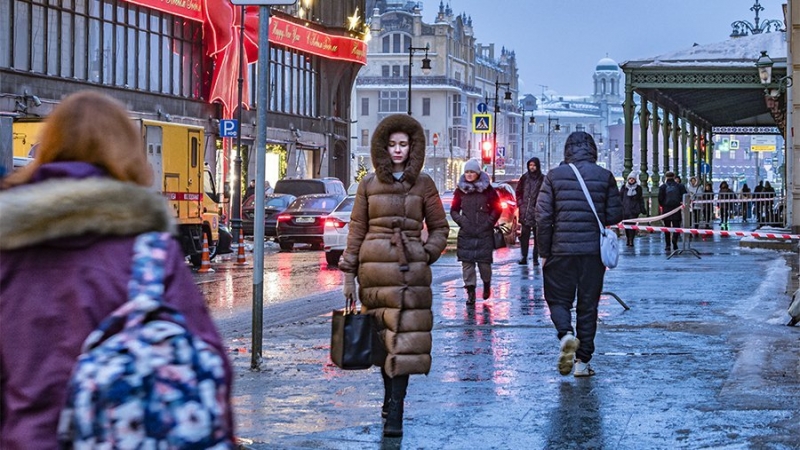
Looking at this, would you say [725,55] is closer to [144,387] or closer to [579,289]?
[579,289]

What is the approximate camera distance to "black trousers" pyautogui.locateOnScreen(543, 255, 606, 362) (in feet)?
33.9

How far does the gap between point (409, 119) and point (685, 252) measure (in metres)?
20.6

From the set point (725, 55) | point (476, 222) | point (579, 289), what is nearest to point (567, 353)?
point (579, 289)

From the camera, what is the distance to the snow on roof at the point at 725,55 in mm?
36938

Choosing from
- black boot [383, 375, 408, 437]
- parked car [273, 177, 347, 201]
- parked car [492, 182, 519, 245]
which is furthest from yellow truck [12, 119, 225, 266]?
black boot [383, 375, 408, 437]

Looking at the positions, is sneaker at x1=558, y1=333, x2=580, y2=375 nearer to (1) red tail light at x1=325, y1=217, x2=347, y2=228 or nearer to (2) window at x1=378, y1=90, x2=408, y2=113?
(1) red tail light at x1=325, y1=217, x2=347, y2=228

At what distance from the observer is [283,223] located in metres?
33.0

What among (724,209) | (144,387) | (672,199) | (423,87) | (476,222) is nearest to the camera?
(144,387)

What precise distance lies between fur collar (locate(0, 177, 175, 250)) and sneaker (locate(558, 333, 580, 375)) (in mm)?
6565

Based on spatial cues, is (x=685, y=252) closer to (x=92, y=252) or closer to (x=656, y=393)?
(x=656, y=393)

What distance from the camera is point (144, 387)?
3.30 meters

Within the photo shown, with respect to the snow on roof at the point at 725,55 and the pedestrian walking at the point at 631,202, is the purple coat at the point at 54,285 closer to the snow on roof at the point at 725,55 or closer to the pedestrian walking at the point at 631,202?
the pedestrian walking at the point at 631,202

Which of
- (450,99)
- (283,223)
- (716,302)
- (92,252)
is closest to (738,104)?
(283,223)

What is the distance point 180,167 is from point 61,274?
22811 millimetres
